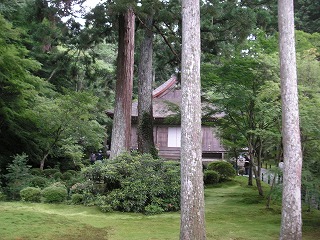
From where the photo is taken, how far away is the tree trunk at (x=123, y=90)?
13.4m

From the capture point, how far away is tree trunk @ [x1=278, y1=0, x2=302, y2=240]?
7035mm

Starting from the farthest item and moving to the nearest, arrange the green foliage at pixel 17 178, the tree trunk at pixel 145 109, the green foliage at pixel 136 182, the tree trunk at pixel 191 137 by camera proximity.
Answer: the tree trunk at pixel 145 109
the green foliage at pixel 17 178
the green foliage at pixel 136 182
the tree trunk at pixel 191 137

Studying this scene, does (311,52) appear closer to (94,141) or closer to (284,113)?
(284,113)

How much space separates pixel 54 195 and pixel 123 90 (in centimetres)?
452

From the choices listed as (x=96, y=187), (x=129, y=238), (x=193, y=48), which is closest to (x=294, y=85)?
(x=193, y=48)

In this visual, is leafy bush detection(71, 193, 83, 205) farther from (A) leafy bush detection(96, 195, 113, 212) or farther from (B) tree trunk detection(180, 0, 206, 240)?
(B) tree trunk detection(180, 0, 206, 240)

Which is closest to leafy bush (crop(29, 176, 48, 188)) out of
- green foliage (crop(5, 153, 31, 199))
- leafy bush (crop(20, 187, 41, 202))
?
green foliage (crop(5, 153, 31, 199))

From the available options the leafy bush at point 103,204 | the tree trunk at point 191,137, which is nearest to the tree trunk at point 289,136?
the tree trunk at point 191,137

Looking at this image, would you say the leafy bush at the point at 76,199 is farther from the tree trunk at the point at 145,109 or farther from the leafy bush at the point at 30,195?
the tree trunk at the point at 145,109

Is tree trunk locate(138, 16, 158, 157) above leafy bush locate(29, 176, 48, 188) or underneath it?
above

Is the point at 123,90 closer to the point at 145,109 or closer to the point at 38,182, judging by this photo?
the point at 145,109

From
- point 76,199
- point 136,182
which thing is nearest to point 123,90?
point 136,182

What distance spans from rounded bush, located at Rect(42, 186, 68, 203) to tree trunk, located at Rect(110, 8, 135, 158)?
2404 mm

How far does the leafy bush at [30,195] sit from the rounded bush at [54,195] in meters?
0.19
